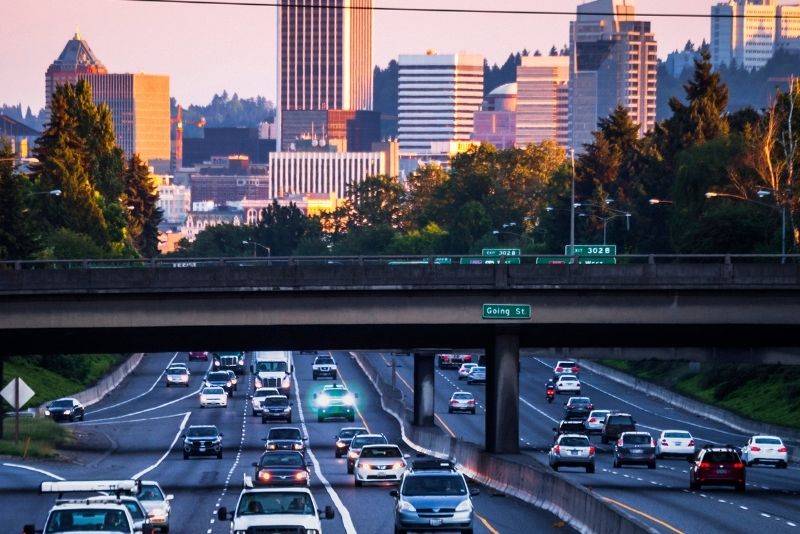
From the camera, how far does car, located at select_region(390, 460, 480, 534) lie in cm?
3959

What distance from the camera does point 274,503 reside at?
35.7 meters

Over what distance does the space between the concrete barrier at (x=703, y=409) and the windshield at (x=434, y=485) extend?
40134 millimetres

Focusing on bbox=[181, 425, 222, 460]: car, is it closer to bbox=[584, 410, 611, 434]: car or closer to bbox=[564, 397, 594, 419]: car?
bbox=[584, 410, 611, 434]: car

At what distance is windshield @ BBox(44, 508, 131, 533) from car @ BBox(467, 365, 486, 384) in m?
103

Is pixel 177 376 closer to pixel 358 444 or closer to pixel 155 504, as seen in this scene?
pixel 358 444

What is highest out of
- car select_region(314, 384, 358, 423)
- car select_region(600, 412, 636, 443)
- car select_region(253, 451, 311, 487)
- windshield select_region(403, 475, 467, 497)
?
windshield select_region(403, 475, 467, 497)

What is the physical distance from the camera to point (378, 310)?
6391cm

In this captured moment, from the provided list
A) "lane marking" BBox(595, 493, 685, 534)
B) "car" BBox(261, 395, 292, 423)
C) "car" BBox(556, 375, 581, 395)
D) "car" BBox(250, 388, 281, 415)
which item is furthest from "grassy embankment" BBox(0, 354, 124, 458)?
"car" BBox(556, 375, 581, 395)

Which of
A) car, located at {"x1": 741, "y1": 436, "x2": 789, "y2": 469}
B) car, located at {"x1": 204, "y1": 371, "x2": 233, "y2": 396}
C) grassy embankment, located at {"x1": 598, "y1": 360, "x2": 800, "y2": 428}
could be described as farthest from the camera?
car, located at {"x1": 204, "y1": 371, "x2": 233, "y2": 396}

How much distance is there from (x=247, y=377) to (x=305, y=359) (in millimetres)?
17367

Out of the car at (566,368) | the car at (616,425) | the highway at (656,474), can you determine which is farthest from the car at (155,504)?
the car at (566,368)

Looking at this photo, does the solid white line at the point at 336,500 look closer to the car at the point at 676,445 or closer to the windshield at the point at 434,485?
the windshield at the point at 434,485

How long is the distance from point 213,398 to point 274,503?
80.6 meters

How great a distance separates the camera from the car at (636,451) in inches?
2773
